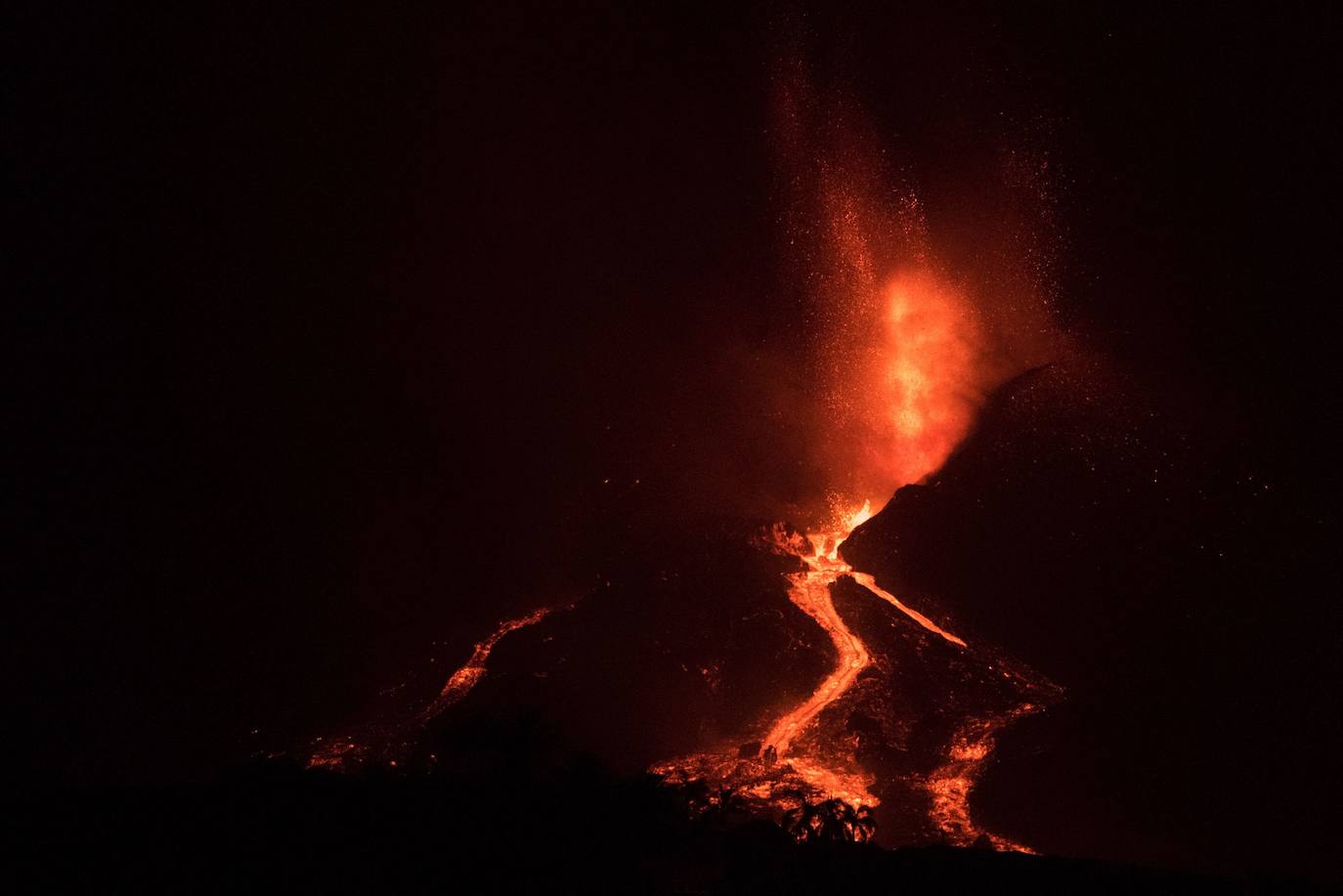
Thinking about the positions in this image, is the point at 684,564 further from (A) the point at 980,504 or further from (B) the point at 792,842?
(B) the point at 792,842

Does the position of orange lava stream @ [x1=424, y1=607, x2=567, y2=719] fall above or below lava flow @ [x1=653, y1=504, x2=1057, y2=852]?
above

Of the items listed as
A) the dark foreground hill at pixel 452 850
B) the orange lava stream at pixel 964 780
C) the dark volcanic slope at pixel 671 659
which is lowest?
the dark foreground hill at pixel 452 850

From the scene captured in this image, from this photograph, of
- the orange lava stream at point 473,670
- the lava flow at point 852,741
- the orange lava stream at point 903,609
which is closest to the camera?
the lava flow at point 852,741

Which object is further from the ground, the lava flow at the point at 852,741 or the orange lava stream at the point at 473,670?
the orange lava stream at the point at 473,670

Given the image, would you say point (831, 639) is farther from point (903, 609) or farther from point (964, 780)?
point (964, 780)

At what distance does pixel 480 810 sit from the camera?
69.3 ft

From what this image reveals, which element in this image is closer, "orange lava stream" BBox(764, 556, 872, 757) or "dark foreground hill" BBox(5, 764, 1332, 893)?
"dark foreground hill" BBox(5, 764, 1332, 893)

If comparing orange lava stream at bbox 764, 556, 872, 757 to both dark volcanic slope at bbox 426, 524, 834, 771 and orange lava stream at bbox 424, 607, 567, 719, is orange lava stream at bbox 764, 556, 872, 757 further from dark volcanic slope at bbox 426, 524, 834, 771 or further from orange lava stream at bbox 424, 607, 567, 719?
orange lava stream at bbox 424, 607, 567, 719

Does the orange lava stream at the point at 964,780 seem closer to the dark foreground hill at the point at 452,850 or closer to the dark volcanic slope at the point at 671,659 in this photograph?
the dark volcanic slope at the point at 671,659

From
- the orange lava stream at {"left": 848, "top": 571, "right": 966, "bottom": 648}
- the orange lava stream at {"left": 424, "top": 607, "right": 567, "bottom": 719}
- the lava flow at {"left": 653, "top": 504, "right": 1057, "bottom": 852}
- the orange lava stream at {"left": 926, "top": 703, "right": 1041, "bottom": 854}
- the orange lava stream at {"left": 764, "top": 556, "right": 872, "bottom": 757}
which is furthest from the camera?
the orange lava stream at {"left": 424, "top": 607, "right": 567, "bottom": 719}

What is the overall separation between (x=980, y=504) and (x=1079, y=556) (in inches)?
306

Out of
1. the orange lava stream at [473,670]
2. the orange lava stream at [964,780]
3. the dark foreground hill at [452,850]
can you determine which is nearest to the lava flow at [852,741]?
the orange lava stream at [964,780]

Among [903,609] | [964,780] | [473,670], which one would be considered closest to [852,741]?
[964,780]

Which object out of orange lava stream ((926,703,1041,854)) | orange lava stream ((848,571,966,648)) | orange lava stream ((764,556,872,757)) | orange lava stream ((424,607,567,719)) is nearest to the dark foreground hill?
orange lava stream ((926,703,1041,854))
